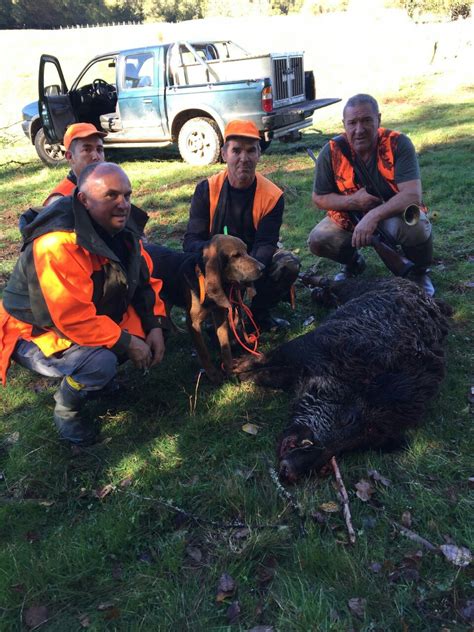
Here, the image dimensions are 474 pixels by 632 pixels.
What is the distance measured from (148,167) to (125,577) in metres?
10.4

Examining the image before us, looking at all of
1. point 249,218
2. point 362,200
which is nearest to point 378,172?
point 362,200

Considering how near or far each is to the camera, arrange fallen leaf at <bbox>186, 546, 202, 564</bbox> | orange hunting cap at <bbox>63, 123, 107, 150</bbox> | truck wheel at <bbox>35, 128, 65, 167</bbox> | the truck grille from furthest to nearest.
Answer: truck wheel at <bbox>35, 128, 65, 167</bbox> < the truck grille < orange hunting cap at <bbox>63, 123, 107, 150</bbox> < fallen leaf at <bbox>186, 546, 202, 564</bbox>

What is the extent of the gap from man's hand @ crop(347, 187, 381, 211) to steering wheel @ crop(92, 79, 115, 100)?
31.6ft

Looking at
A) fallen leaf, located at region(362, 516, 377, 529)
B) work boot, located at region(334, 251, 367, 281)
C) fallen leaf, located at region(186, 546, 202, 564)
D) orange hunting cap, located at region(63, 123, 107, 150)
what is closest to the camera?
fallen leaf, located at region(186, 546, 202, 564)

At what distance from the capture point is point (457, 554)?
8.20 feet

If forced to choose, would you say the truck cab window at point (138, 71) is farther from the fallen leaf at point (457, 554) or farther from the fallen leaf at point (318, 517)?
the fallen leaf at point (457, 554)

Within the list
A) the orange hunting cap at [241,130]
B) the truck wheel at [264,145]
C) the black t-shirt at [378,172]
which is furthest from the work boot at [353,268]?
the truck wheel at [264,145]

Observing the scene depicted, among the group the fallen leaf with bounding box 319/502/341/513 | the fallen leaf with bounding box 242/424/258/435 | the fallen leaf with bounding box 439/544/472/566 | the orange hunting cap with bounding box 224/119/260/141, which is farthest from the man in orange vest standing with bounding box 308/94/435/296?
the fallen leaf with bounding box 439/544/472/566

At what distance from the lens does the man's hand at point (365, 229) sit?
179 inches

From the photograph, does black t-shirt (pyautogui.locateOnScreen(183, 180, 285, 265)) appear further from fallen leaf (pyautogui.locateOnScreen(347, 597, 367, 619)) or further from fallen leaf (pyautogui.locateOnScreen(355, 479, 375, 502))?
fallen leaf (pyautogui.locateOnScreen(347, 597, 367, 619))

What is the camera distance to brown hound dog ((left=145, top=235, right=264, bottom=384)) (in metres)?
3.69

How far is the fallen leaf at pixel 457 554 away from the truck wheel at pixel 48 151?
1228 centimetres

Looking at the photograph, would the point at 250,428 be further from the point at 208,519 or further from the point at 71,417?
the point at 71,417

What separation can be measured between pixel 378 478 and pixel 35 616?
199cm
